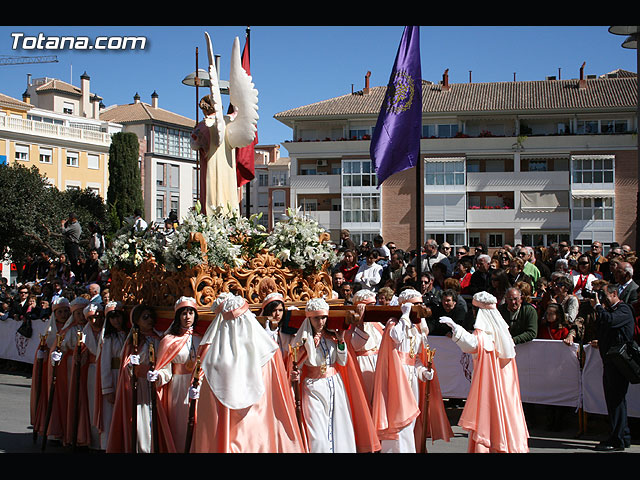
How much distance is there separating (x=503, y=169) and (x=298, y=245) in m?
40.2

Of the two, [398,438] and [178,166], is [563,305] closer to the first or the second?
[398,438]

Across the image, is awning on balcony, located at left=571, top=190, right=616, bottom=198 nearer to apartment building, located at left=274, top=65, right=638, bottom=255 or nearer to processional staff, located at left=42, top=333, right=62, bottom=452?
apartment building, located at left=274, top=65, right=638, bottom=255

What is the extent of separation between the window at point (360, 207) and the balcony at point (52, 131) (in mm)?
17072

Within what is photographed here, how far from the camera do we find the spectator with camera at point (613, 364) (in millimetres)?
8359

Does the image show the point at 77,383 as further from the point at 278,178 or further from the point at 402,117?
the point at 278,178

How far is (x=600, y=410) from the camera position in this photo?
9.29m

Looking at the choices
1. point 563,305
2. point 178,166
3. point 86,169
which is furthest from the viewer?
point 178,166

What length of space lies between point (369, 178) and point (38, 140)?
20.2 m

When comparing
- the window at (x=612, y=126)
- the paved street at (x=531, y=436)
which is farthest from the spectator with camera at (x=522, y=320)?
the window at (x=612, y=126)

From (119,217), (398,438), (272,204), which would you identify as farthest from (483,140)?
(398,438)

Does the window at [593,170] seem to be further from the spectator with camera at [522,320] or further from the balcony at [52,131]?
the spectator with camera at [522,320]

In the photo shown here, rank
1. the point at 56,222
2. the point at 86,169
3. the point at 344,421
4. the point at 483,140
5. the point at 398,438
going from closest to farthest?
the point at 344,421
the point at 398,438
the point at 56,222
the point at 483,140
the point at 86,169

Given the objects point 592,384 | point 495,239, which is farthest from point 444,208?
point 592,384

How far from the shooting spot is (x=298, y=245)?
8516 millimetres
